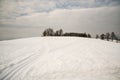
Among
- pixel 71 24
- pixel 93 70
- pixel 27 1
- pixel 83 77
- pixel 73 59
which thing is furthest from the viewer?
pixel 71 24

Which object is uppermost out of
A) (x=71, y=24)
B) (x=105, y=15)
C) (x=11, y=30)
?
(x=105, y=15)

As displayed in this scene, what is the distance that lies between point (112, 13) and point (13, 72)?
3.19 metres

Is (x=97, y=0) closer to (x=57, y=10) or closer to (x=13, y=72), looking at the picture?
(x=57, y=10)

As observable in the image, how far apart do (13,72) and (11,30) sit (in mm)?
1722

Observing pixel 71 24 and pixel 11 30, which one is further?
pixel 71 24

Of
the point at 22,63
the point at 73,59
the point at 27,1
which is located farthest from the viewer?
the point at 27,1

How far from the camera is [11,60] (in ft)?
6.72

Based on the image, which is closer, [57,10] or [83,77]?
[83,77]

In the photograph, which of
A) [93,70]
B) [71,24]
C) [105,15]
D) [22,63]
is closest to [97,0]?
[105,15]

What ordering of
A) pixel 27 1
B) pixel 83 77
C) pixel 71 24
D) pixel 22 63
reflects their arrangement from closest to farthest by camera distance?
pixel 83 77 < pixel 22 63 < pixel 27 1 < pixel 71 24

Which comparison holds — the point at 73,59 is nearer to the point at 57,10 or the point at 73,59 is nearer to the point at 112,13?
the point at 57,10

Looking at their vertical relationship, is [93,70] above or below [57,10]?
below

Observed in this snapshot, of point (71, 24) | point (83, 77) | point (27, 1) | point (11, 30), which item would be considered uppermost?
point (27, 1)

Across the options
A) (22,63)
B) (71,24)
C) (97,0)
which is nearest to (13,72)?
(22,63)
